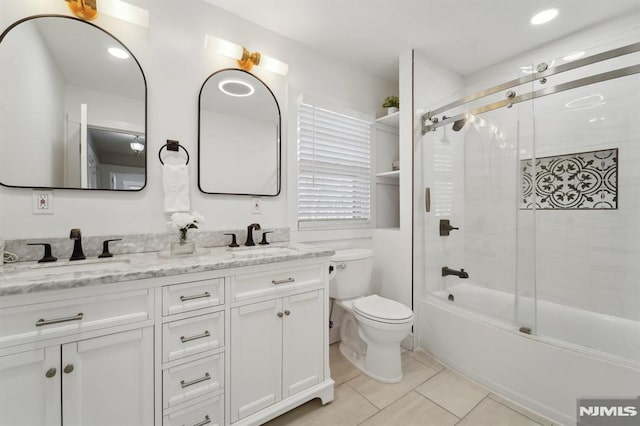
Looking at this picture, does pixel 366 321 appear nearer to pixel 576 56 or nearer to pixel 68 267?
pixel 68 267

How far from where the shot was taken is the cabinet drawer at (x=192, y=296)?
1.08 meters

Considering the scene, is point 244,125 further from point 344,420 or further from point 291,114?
point 344,420

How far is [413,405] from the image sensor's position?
1.52 metres

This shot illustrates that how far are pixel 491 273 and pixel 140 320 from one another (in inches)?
106

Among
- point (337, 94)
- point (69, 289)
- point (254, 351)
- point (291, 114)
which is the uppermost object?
point (337, 94)

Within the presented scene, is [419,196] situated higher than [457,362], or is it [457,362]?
[419,196]

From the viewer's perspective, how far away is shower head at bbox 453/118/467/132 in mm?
2208

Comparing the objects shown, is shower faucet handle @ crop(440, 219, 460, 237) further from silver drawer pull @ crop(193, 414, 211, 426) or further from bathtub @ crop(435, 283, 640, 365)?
silver drawer pull @ crop(193, 414, 211, 426)

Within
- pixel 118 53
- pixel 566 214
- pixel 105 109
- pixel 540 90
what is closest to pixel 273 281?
pixel 105 109

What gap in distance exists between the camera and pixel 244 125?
73.3 inches

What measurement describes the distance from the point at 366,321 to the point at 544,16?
264 centimetres

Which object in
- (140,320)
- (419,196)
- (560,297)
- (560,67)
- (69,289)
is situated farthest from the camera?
(419,196)

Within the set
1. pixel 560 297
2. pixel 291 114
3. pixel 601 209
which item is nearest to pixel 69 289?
pixel 291 114

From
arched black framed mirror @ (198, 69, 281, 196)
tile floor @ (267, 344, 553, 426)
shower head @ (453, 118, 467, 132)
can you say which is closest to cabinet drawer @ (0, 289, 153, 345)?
arched black framed mirror @ (198, 69, 281, 196)
